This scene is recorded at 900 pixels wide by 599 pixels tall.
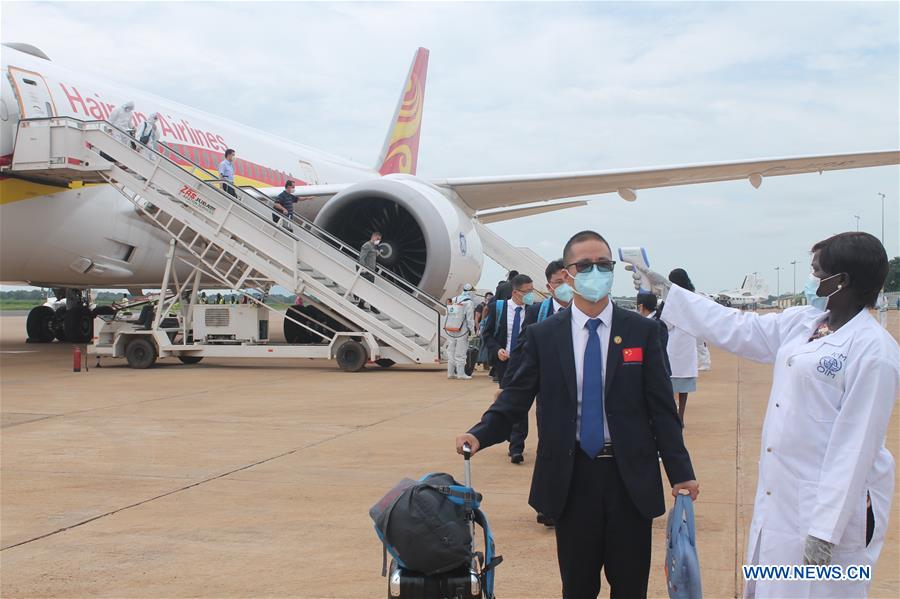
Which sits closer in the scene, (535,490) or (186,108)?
(535,490)

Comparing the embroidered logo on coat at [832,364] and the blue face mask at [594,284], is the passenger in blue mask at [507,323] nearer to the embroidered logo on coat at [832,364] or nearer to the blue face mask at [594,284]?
the blue face mask at [594,284]

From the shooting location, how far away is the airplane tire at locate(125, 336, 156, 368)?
12.4 m

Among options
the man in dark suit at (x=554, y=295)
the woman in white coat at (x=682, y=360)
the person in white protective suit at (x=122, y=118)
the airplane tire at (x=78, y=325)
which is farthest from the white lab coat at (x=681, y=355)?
the airplane tire at (x=78, y=325)

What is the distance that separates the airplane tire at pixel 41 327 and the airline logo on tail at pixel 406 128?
906 centimetres

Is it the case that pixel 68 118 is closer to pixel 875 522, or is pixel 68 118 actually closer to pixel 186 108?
pixel 186 108

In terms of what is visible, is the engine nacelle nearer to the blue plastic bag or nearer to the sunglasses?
the sunglasses

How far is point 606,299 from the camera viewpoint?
2785mm

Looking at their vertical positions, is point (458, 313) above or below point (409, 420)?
above

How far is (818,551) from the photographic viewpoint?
2232 mm

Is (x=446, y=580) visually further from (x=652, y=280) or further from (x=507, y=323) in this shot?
(x=507, y=323)

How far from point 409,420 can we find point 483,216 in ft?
43.2

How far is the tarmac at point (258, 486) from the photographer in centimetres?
362

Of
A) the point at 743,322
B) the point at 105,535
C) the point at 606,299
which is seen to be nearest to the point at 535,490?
the point at 606,299

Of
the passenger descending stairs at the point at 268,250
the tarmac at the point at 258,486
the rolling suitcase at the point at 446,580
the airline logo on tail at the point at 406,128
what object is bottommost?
the tarmac at the point at 258,486
